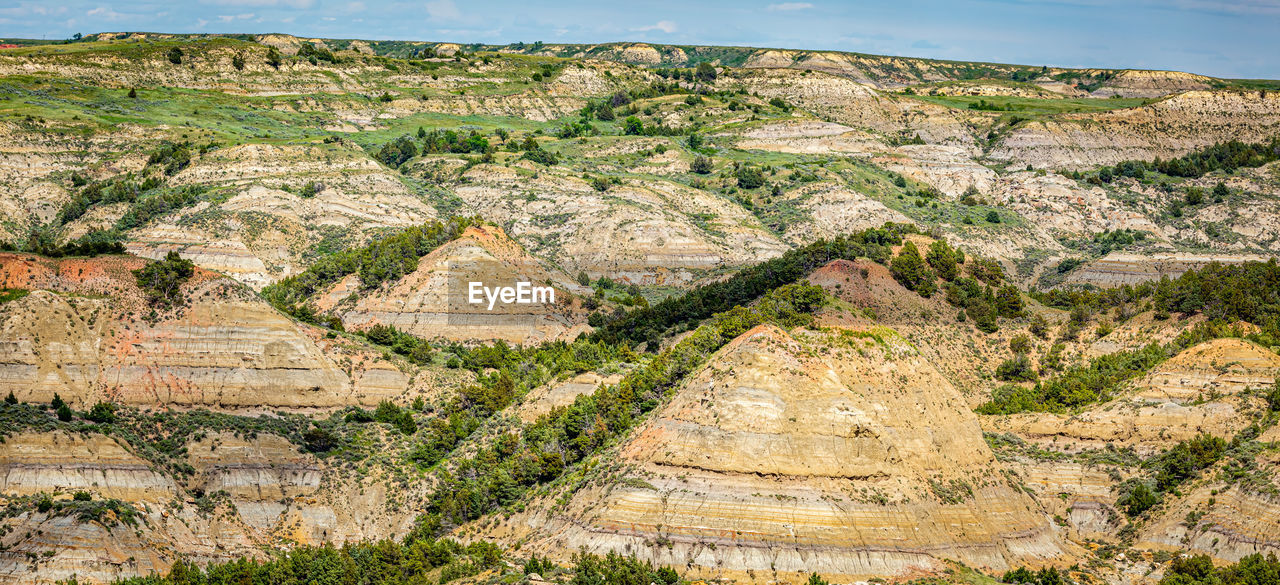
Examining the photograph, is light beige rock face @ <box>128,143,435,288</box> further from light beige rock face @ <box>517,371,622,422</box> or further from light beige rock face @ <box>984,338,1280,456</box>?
light beige rock face @ <box>984,338,1280,456</box>

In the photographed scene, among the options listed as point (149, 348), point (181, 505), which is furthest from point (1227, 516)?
point (149, 348)

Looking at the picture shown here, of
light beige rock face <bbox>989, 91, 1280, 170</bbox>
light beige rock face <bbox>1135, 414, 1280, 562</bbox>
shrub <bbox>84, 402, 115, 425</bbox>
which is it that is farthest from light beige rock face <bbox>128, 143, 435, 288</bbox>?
light beige rock face <bbox>989, 91, 1280, 170</bbox>

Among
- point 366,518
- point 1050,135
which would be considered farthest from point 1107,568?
point 1050,135

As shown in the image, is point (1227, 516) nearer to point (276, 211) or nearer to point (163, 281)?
point (163, 281)

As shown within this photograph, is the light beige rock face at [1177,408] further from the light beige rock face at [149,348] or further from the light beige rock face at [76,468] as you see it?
the light beige rock face at [76,468]

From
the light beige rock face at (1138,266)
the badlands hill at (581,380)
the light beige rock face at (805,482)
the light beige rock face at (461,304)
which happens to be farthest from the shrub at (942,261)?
the light beige rock face at (805,482)

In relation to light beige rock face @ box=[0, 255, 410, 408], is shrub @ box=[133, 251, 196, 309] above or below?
above

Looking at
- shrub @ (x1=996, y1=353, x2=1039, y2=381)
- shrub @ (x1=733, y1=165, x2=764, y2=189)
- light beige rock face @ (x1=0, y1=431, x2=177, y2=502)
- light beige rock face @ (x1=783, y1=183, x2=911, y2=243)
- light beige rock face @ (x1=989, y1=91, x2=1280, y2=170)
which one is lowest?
light beige rock face @ (x1=0, y1=431, x2=177, y2=502)

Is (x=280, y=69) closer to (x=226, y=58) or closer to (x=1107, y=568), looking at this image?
(x=226, y=58)
